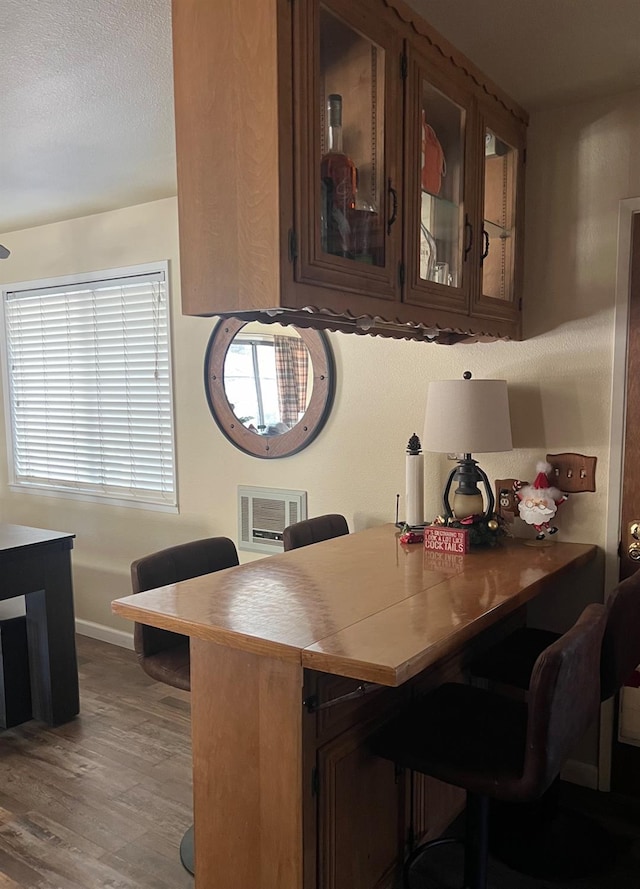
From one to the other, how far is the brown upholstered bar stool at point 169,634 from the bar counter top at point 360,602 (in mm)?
297

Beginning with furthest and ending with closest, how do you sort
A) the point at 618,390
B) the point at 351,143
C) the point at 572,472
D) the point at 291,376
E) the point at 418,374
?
the point at 291,376 → the point at 418,374 → the point at 572,472 → the point at 618,390 → the point at 351,143

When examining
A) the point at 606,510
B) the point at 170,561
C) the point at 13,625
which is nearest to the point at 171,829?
the point at 170,561

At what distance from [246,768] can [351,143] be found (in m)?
1.54

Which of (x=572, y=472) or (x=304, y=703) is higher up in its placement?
(x=572, y=472)

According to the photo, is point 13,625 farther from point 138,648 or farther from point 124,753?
point 138,648

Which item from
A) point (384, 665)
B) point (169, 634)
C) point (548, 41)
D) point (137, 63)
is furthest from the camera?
point (169, 634)

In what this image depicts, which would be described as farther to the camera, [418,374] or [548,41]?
[418,374]

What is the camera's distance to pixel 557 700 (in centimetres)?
146

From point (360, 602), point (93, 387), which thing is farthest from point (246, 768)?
point (93, 387)

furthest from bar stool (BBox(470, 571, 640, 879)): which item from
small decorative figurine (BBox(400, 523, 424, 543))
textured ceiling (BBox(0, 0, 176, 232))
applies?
textured ceiling (BBox(0, 0, 176, 232))

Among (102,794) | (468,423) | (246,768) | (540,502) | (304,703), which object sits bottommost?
(102,794)

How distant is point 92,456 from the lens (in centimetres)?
421

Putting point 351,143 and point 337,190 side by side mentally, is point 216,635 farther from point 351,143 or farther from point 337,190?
point 351,143

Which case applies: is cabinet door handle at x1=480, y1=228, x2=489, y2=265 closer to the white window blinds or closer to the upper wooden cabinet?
the upper wooden cabinet
